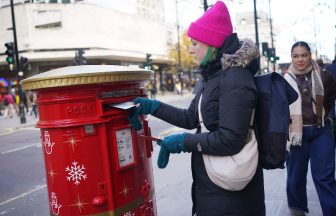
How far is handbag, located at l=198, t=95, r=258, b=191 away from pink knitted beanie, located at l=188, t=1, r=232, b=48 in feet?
1.87

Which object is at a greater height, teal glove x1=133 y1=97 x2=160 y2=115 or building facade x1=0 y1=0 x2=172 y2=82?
building facade x1=0 y1=0 x2=172 y2=82

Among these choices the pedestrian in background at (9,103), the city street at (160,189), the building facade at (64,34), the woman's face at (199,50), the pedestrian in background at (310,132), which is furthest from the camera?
the building facade at (64,34)

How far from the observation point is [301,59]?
13.2ft

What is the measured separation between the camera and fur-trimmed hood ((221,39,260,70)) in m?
2.26

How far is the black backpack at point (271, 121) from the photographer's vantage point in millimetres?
2334

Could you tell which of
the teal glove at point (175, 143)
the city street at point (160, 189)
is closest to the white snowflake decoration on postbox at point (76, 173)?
the teal glove at point (175, 143)

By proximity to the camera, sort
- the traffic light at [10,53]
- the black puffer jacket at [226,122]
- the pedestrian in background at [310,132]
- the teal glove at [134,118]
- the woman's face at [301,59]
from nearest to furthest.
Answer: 1. the black puffer jacket at [226,122]
2. the teal glove at [134,118]
3. the pedestrian in background at [310,132]
4. the woman's face at [301,59]
5. the traffic light at [10,53]

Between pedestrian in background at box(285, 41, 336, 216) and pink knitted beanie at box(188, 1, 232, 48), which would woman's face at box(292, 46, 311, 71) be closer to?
pedestrian in background at box(285, 41, 336, 216)

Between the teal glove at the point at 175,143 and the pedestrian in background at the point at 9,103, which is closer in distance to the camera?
the teal glove at the point at 175,143

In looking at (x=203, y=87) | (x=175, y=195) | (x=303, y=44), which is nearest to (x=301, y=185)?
(x=303, y=44)

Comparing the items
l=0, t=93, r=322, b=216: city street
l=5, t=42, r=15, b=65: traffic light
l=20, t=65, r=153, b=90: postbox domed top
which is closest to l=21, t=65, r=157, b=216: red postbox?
l=20, t=65, r=153, b=90: postbox domed top

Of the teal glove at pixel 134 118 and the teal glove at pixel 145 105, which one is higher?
the teal glove at pixel 145 105

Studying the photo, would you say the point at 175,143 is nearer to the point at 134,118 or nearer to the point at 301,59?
the point at 134,118

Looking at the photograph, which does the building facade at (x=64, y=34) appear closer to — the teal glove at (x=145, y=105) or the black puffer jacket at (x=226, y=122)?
the teal glove at (x=145, y=105)
